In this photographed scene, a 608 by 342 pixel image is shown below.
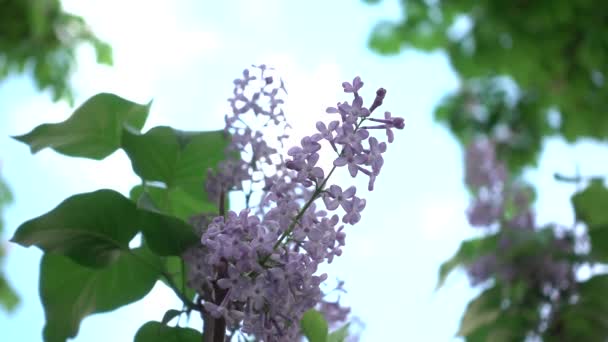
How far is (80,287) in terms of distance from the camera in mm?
498

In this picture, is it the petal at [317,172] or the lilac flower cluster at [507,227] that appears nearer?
the petal at [317,172]

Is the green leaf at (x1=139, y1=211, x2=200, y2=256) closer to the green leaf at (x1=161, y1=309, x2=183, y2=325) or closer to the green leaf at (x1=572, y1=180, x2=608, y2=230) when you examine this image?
the green leaf at (x1=161, y1=309, x2=183, y2=325)

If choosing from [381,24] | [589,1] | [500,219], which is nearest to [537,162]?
[589,1]

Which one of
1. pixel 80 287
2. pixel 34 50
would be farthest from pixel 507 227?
pixel 34 50

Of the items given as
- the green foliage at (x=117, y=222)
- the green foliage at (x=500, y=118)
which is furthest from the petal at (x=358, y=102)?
the green foliage at (x=500, y=118)

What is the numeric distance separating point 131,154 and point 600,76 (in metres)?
5.04

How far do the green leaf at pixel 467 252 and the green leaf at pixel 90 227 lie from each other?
70 cm

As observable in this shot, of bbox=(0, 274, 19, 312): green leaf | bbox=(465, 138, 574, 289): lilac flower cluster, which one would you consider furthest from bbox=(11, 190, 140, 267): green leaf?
bbox=(0, 274, 19, 312): green leaf

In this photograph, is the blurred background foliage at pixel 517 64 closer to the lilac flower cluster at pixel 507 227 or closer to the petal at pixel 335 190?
the lilac flower cluster at pixel 507 227

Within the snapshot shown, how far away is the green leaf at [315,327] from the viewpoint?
0.42 m

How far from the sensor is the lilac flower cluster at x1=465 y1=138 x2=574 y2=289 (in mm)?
1327

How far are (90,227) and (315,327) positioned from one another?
16 cm

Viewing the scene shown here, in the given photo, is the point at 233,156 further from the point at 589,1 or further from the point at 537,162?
the point at 537,162

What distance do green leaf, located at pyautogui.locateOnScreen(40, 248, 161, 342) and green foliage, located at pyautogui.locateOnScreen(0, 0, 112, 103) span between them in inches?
128
